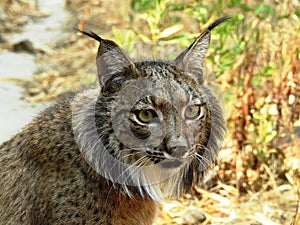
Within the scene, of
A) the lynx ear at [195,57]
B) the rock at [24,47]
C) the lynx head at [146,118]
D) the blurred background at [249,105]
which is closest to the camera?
the lynx head at [146,118]

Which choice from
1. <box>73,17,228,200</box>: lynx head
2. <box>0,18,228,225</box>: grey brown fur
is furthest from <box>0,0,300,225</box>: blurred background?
<box>73,17,228,200</box>: lynx head

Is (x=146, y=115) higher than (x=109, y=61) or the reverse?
the reverse

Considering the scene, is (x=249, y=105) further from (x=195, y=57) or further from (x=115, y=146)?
(x=115, y=146)

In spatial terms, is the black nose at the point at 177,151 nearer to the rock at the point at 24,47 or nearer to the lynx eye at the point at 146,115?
the lynx eye at the point at 146,115

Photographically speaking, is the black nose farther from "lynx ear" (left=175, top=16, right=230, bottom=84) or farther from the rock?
the rock

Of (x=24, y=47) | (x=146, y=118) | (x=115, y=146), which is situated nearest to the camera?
(x=146, y=118)

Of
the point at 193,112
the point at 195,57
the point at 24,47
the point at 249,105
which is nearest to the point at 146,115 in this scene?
A: the point at 193,112

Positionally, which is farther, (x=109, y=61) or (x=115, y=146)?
(x=115, y=146)

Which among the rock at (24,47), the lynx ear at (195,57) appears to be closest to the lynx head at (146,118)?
the lynx ear at (195,57)

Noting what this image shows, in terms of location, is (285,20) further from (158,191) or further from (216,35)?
(158,191)

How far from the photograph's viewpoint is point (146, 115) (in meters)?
4.18

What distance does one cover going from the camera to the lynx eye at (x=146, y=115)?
4.17 meters

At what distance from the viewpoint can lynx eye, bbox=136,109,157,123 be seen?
4.17 meters

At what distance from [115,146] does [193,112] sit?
1.53 feet
